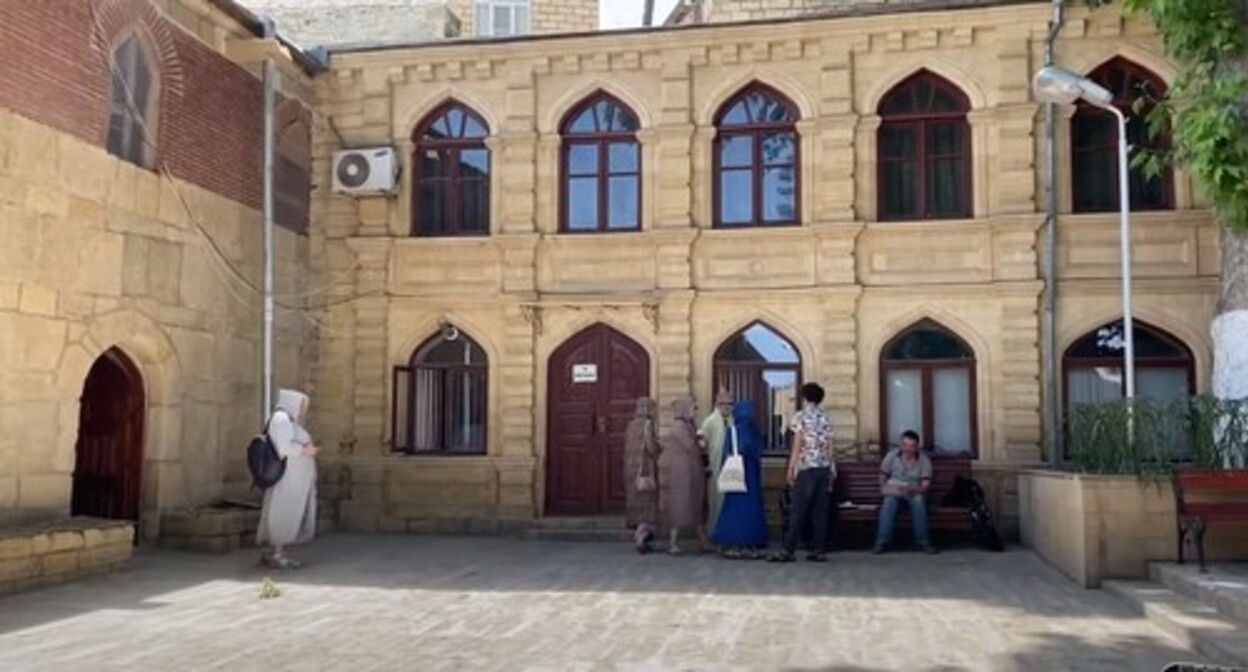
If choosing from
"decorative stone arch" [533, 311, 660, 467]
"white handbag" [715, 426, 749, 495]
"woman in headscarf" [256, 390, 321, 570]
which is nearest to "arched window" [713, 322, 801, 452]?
"decorative stone arch" [533, 311, 660, 467]

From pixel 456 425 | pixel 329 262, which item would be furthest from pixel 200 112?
pixel 456 425

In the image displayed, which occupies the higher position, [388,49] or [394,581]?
[388,49]

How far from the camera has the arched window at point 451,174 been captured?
14680 mm

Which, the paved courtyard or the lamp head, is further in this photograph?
the lamp head

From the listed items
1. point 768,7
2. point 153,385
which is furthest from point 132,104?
point 768,7

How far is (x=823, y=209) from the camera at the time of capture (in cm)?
1355

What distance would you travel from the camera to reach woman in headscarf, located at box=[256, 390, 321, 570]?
10.5 metres

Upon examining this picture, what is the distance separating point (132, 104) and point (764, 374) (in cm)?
749

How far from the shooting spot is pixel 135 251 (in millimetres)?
11188

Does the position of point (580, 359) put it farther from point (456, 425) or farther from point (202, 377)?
point (202, 377)

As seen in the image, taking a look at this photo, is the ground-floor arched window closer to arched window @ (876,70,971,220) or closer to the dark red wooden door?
arched window @ (876,70,971,220)

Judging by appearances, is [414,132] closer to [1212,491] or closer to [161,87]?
[161,87]

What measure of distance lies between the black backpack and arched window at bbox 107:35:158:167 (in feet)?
10.7

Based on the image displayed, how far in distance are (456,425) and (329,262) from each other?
265 centimetres
